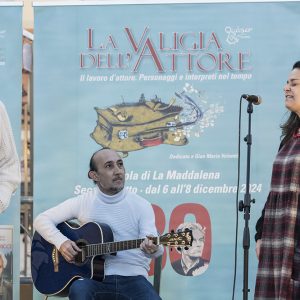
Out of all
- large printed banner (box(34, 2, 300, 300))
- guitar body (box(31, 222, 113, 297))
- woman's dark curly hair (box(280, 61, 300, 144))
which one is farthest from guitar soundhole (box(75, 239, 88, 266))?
woman's dark curly hair (box(280, 61, 300, 144))

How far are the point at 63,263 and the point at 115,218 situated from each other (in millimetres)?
419

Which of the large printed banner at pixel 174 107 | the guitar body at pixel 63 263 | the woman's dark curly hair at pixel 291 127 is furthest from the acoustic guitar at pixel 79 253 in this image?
the woman's dark curly hair at pixel 291 127

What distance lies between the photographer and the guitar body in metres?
5.04

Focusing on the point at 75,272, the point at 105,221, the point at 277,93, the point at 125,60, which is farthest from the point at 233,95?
the point at 75,272

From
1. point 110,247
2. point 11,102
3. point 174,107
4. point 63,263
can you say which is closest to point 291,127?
point 174,107

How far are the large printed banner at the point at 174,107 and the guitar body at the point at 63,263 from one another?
273mm

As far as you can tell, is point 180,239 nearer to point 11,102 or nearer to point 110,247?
point 110,247

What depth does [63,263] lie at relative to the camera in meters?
5.14

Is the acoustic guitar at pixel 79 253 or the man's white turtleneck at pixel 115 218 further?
the man's white turtleneck at pixel 115 218

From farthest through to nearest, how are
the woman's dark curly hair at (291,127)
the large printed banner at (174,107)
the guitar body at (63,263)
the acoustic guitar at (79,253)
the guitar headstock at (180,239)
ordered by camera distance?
the large printed banner at (174,107)
the guitar body at (63,263)
the acoustic guitar at (79,253)
the guitar headstock at (180,239)
the woman's dark curly hair at (291,127)

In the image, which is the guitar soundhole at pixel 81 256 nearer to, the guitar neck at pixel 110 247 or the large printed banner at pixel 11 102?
the guitar neck at pixel 110 247

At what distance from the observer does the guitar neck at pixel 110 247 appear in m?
4.94

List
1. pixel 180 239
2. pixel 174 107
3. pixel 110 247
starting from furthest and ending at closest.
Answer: pixel 174 107 < pixel 110 247 < pixel 180 239

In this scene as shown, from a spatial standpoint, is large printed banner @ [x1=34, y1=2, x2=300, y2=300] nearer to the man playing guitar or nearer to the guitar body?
the man playing guitar
